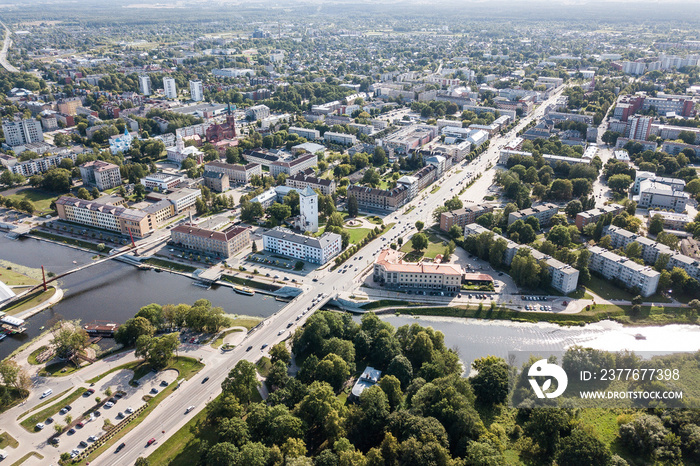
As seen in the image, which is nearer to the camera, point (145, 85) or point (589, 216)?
point (589, 216)

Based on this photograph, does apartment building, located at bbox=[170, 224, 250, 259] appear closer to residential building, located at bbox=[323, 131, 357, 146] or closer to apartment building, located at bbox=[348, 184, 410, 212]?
apartment building, located at bbox=[348, 184, 410, 212]

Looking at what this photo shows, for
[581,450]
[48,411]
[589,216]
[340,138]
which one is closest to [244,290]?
[48,411]

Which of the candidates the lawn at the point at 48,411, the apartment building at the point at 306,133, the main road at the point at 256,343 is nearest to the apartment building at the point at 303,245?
the main road at the point at 256,343

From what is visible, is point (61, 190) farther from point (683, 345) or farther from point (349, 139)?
point (683, 345)

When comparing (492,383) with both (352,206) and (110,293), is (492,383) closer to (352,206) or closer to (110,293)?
(352,206)

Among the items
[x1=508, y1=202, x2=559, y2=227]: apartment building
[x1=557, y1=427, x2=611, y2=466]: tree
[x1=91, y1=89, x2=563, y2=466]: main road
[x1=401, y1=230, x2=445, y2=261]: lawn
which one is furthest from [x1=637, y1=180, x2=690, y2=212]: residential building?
[x1=557, y1=427, x2=611, y2=466]: tree
